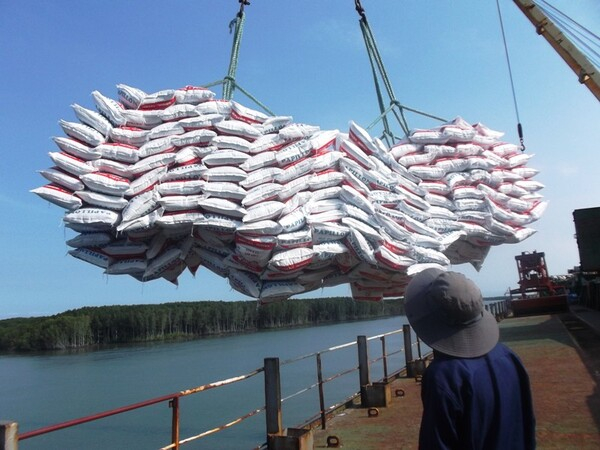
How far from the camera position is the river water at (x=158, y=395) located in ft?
63.6

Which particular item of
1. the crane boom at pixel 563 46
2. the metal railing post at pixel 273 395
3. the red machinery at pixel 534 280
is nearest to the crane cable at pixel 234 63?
the metal railing post at pixel 273 395

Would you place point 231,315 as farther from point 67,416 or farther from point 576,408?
point 576,408

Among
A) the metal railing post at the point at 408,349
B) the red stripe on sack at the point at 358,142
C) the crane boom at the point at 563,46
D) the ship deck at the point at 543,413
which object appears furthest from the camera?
the crane boom at the point at 563,46

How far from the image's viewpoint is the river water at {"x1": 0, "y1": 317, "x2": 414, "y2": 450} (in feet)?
63.6

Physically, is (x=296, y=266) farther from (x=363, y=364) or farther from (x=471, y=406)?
(x=363, y=364)

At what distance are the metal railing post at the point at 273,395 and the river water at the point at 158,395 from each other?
771cm

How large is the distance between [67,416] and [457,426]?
85.3 feet

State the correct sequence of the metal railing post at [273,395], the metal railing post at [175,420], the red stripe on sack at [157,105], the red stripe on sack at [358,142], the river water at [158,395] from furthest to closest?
1. the river water at [158,395]
2. the metal railing post at [273,395]
3. the red stripe on sack at [358,142]
4. the red stripe on sack at [157,105]
5. the metal railing post at [175,420]

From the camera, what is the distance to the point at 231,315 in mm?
56719

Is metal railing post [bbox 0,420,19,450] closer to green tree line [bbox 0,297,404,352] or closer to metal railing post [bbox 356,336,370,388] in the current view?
metal railing post [bbox 356,336,370,388]

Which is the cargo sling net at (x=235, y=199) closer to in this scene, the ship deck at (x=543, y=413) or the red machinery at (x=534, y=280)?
the ship deck at (x=543, y=413)

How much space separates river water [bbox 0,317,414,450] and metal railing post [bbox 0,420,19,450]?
992cm

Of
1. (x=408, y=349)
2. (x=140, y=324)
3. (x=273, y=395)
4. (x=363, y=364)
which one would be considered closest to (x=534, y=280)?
(x=408, y=349)

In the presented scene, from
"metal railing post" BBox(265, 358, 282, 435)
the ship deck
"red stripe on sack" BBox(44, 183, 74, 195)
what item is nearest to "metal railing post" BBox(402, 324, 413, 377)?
the ship deck
